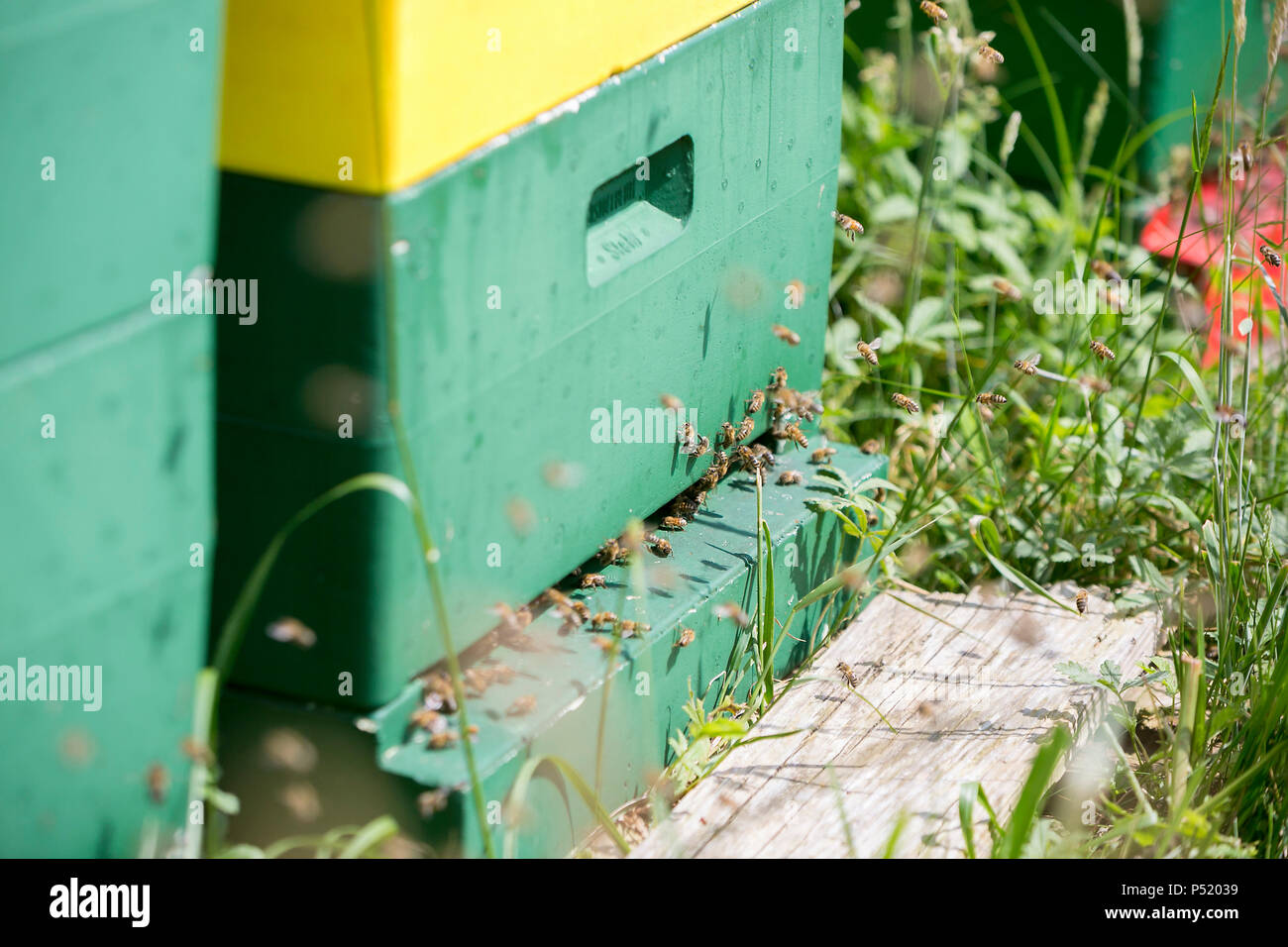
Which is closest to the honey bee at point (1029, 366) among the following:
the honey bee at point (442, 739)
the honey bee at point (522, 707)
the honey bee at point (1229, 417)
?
the honey bee at point (1229, 417)

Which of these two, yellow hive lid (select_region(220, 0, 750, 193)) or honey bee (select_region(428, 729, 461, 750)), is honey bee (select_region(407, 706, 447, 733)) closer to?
honey bee (select_region(428, 729, 461, 750))

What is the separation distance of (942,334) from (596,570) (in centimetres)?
103

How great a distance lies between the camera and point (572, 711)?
1.74 metres

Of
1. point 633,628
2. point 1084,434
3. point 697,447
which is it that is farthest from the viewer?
point 1084,434

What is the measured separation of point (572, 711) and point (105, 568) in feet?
1.97

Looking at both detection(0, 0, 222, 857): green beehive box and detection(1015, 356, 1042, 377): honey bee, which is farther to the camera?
detection(1015, 356, 1042, 377): honey bee

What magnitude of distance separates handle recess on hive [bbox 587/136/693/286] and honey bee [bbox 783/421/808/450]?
476 mm

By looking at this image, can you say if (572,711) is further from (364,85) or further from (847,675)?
(364,85)

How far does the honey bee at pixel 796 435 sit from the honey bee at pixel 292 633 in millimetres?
938

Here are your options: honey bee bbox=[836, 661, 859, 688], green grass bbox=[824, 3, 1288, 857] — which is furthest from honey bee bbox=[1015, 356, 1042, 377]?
honey bee bbox=[836, 661, 859, 688]

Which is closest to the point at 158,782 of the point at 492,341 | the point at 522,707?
the point at 522,707

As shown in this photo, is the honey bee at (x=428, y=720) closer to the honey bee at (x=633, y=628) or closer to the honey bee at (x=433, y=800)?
the honey bee at (x=433, y=800)

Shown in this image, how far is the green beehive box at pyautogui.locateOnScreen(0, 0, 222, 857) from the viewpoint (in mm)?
1208

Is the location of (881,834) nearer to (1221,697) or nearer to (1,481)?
(1221,697)
